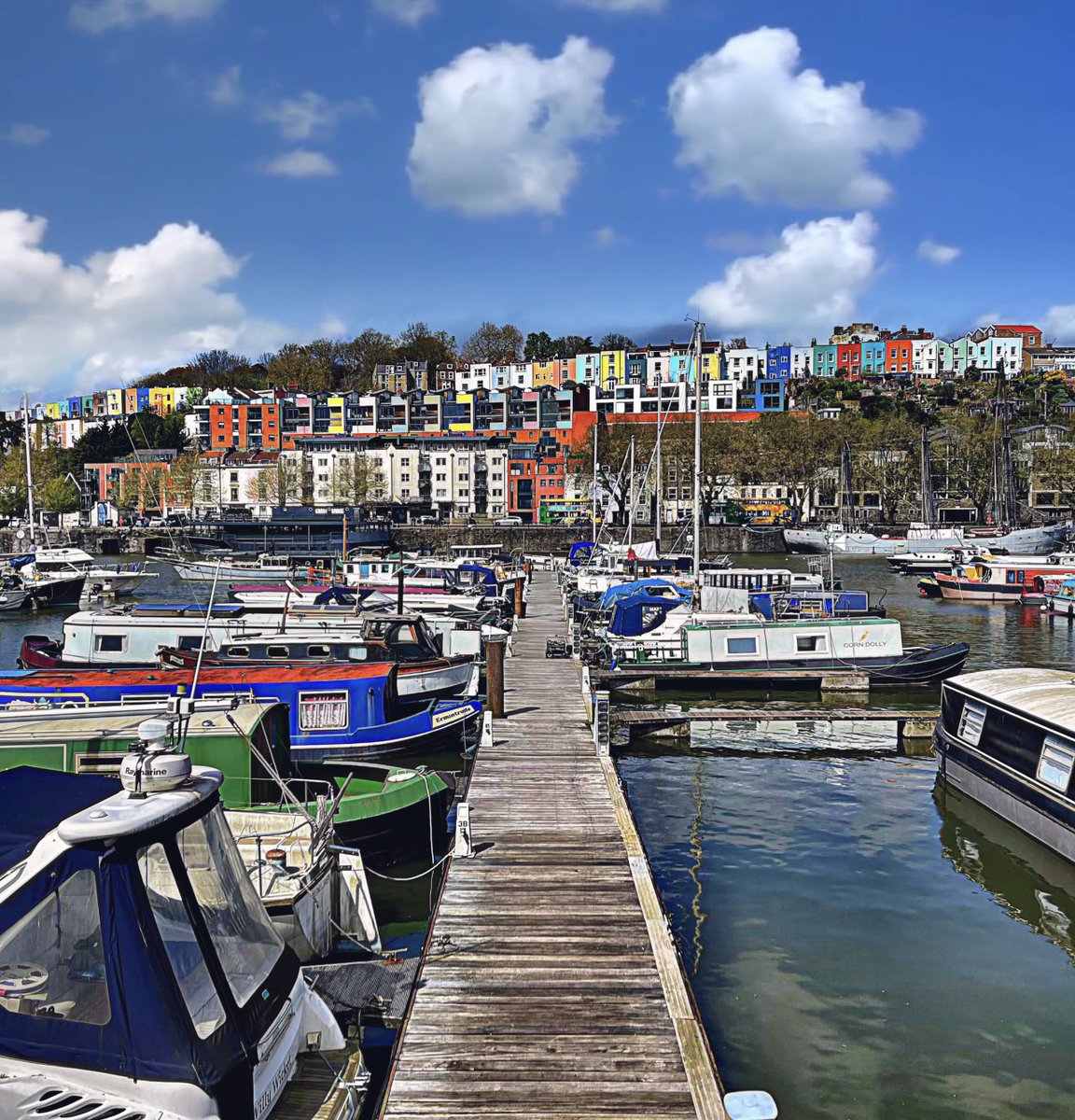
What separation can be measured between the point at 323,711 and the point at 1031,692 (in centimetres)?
1432

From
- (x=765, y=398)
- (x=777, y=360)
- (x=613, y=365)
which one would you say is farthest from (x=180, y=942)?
(x=777, y=360)

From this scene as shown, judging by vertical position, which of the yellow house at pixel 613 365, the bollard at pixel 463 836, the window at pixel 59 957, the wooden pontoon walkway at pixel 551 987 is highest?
the yellow house at pixel 613 365

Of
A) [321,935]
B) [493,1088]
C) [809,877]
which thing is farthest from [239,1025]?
[809,877]

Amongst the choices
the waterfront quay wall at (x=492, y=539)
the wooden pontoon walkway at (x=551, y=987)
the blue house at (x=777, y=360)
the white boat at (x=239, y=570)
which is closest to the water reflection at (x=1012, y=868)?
the wooden pontoon walkway at (x=551, y=987)

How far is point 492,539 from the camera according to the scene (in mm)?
111062

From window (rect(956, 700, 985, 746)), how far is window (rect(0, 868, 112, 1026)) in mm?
17745

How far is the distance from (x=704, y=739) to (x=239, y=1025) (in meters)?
20.9

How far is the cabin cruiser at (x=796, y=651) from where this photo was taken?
3288 cm

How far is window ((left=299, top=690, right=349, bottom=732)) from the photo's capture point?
22.1m

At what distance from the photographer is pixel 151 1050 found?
6.61m

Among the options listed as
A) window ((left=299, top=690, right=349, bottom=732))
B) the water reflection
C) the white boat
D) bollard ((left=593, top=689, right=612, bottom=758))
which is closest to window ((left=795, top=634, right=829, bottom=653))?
the water reflection

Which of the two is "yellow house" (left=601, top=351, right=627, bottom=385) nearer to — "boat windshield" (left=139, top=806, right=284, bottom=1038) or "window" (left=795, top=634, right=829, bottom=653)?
"window" (left=795, top=634, right=829, bottom=653)

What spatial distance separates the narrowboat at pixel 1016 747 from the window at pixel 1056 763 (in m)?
0.02

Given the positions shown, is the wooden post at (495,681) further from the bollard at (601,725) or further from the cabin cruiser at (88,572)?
the cabin cruiser at (88,572)
